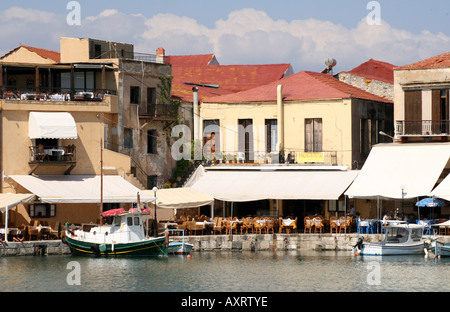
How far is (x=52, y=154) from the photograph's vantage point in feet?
173

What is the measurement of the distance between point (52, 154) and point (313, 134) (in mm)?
13103

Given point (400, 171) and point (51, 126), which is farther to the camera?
point (51, 126)

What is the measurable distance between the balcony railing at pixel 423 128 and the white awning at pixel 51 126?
599 inches

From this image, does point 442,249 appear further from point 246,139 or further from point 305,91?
point 246,139

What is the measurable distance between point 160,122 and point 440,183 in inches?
635

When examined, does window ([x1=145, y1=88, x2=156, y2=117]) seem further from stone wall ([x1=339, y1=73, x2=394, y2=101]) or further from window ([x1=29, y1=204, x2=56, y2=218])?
stone wall ([x1=339, y1=73, x2=394, y2=101])

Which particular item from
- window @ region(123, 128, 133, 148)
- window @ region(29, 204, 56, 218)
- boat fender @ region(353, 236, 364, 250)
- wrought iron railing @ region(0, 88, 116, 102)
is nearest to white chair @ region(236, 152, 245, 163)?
window @ region(123, 128, 133, 148)

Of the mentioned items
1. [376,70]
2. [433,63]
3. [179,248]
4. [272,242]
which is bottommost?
[179,248]

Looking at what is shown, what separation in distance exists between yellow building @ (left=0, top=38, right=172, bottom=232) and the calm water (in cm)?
519

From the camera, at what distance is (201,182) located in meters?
55.5

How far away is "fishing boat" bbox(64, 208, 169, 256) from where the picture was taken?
4759 centimetres

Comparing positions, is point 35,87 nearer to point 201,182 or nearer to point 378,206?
point 201,182

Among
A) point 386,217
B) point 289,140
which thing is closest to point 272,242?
point 386,217

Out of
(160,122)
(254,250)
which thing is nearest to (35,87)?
(160,122)
